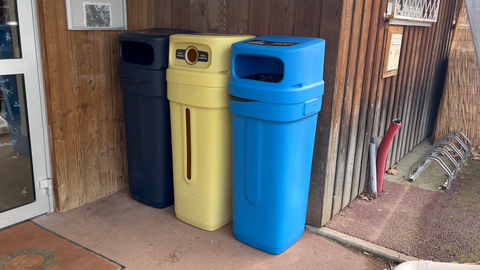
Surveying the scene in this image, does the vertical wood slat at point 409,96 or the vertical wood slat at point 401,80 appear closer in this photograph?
the vertical wood slat at point 401,80

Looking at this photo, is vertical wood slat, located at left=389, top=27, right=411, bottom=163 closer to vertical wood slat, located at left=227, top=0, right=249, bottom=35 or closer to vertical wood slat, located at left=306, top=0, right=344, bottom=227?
vertical wood slat, located at left=306, top=0, right=344, bottom=227

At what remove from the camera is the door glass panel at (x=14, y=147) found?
9.11 feet

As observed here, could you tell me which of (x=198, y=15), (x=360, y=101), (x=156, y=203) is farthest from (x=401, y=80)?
(x=156, y=203)

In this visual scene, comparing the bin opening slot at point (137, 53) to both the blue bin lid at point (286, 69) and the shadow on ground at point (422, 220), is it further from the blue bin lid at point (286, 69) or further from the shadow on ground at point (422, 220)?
the shadow on ground at point (422, 220)

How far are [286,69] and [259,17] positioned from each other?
812 mm

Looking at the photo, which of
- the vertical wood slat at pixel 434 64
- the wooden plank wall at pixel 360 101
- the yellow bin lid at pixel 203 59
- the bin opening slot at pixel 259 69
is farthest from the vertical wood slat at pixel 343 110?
the vertical wood slat at pixel 434 64

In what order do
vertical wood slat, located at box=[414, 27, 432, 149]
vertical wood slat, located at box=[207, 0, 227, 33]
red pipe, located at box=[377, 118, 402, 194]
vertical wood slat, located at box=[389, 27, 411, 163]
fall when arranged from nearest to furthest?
Answer: vertical wood slat, located at box=[207, 0, 227, 33]
red pipe, located at box=[377, 118, 402, 194]
vertical wood slat, located at box=[389, 27, 411, 163]
vertical wood slat, located at box=[414, 27, 432, 149]

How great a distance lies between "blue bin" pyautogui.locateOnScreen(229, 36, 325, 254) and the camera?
2289mm

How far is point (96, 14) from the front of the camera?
3.06 meters

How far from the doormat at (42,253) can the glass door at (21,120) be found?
0.75 feet

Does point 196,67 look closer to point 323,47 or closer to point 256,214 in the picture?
point 323,47

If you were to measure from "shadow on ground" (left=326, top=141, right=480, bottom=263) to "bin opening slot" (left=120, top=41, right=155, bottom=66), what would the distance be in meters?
1.99

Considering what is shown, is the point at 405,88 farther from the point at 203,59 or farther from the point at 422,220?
the point at 203,59

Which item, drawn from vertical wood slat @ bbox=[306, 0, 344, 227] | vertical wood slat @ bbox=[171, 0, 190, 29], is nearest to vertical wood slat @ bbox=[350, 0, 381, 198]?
vertical wood slat @ bbox=[306, 0, 344, 227]
